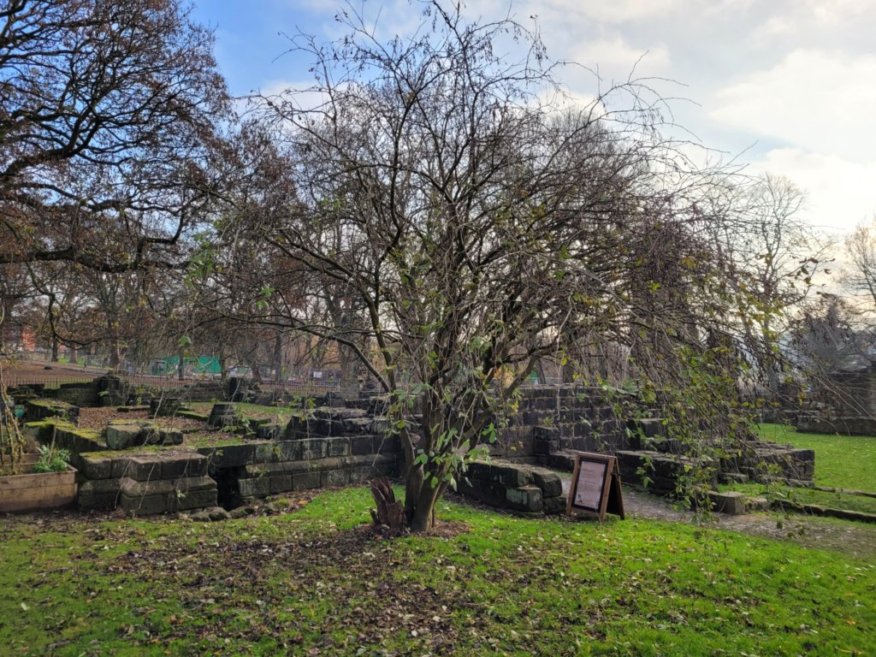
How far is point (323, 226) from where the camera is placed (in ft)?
21.5

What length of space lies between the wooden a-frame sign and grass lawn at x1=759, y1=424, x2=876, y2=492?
2.76 meters

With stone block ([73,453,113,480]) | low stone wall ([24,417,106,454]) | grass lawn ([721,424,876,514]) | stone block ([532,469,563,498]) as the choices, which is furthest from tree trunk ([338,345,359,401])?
low stone wall ([24,417,106,454])

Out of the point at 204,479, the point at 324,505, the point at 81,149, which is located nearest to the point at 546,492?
the point at 324,505

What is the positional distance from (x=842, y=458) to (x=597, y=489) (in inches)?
488

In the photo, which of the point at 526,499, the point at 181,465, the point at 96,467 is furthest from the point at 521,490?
the point at 96,467

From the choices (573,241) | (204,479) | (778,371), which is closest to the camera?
(778,371)

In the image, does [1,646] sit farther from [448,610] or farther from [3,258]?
[3,258]

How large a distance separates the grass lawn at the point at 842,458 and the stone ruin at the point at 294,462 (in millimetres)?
698

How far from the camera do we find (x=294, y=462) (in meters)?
10.3

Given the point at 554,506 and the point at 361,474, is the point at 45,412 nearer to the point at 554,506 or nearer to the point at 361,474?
the point at 361,474

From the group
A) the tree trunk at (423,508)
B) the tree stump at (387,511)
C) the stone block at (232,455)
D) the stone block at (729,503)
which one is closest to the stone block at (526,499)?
the tree trunk at (423,508)

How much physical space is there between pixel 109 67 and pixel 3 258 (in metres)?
4.17

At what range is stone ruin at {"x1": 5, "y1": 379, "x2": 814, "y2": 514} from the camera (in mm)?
8078

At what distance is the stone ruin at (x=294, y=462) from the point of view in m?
8.08
